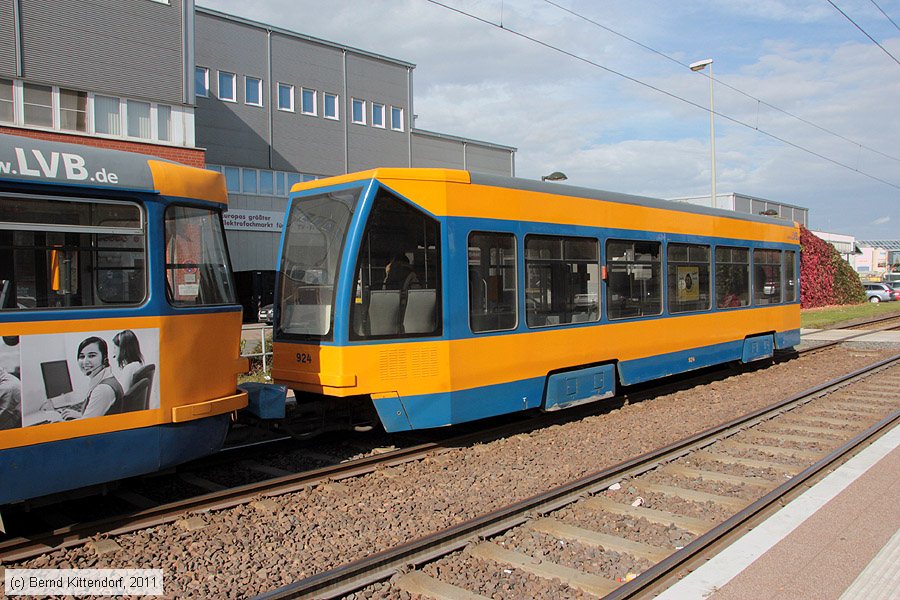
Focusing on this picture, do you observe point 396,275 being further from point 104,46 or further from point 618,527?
point 104,46

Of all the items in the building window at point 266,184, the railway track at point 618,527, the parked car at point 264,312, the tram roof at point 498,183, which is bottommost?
the railway track at point 618,527

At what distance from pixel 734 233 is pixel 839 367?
3.80 meters

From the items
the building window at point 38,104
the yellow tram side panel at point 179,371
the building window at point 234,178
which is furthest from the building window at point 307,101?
the yellow tram side panel at point 179,371

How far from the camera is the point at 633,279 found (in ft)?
33.4

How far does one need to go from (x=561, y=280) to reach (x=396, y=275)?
2.51m

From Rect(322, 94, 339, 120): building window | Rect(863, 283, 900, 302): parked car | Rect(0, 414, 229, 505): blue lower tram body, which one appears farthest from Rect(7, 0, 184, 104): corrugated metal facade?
Rect(863, 283, 900, 302): parked car

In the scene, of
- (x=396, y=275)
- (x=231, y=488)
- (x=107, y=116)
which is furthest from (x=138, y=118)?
(x=231, y=488)

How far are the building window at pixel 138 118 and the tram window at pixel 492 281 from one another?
1783 centimetres

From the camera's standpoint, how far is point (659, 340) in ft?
35.0

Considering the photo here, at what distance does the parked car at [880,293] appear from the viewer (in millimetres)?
44500

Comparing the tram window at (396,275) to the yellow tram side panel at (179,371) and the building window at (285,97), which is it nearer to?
the yellow tram side panel at (179,371)

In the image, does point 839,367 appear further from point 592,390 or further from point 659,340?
point 592,390

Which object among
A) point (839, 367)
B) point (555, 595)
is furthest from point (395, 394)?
point (839, 367)

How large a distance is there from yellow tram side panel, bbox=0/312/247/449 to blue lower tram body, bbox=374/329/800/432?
1626mm
